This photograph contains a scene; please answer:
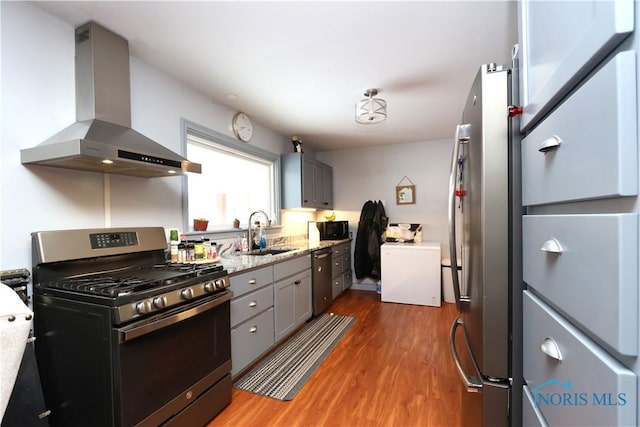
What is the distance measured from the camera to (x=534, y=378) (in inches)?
31.3

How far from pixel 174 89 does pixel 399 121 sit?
2.46 m

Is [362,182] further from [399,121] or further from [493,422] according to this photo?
[493,422]

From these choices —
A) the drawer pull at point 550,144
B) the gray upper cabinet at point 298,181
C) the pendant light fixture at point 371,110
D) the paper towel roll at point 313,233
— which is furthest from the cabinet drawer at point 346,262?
the drawer pull at point 550,144

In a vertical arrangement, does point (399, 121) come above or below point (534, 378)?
above

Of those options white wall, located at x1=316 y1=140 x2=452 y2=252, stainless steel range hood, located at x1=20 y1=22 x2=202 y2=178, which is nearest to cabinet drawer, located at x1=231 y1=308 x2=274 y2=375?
stainless steel range hood, located at x1=20 y1=22 x2=202 y2=178

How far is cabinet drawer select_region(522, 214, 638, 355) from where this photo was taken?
443 millimetres

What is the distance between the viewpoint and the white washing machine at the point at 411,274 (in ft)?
12.1

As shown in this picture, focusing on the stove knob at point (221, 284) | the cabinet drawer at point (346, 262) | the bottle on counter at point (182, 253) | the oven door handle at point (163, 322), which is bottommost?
the cabinet drawer at point (346, 262)

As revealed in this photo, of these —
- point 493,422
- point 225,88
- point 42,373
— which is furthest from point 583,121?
point 225,88

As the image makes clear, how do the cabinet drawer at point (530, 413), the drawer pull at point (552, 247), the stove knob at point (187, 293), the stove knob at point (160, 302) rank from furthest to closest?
the stove knob at point (187, 293), the stove knob at point (160, 302), the cabinet drawer at point (530, 413), the drawer pull at point (552, 247)

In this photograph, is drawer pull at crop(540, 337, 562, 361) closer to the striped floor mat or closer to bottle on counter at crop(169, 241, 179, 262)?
the striped floor mat

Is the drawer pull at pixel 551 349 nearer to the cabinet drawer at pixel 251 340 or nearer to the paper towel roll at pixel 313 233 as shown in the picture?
the cabinet drawer at pixel 251 340

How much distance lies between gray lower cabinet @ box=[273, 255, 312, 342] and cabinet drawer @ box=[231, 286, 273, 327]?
0.13 m

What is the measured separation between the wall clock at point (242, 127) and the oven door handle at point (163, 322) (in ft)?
6.18
